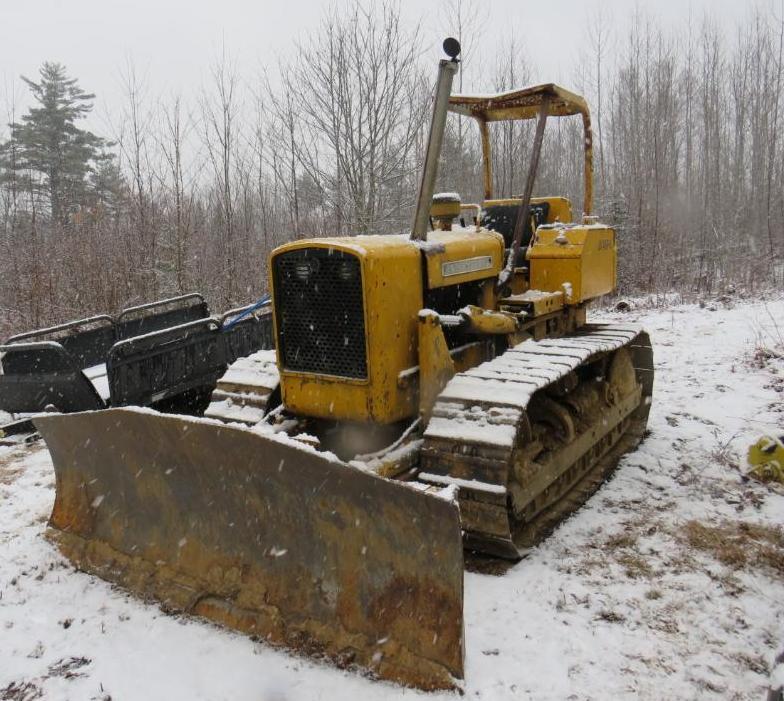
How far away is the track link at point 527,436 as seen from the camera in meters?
3.44

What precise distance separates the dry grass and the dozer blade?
Answer: 1968 millimetres

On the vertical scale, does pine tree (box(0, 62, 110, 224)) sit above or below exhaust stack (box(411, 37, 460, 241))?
above

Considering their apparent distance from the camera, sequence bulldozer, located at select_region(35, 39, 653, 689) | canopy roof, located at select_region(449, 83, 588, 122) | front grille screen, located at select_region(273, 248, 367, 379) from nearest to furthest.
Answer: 1. bulldozer, located at select_region(35, 39, 653, 689)
2. front grille screen, located at select_region(273, 248, 367, 379)
3. canopy roof, located at select_region(449, 83, 588, 122)

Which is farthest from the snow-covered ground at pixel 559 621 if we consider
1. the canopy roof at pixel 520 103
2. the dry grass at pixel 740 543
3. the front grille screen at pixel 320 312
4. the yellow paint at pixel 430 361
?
the canopy roof at pixel 520 103

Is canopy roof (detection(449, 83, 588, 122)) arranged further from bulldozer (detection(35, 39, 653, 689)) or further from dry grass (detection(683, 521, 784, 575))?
dry grass (detection(683, 521, 784, 575))

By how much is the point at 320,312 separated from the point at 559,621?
6.97 feet

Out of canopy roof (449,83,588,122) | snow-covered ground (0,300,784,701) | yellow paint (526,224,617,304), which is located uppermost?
canopy roof (449,83,588,122)

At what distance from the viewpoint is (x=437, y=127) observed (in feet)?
12.7

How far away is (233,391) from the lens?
15.4 feet

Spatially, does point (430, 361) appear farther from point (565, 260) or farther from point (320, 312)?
→ point (565, 260)

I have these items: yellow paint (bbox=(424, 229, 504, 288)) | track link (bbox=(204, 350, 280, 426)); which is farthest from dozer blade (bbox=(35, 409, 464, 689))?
yellow paint (bbox=(424, 229, 504, 288))

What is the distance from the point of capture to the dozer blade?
2748mm

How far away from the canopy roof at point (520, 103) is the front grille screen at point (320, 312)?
6.97ft

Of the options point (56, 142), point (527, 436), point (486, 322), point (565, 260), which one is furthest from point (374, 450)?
point (56, 142)
